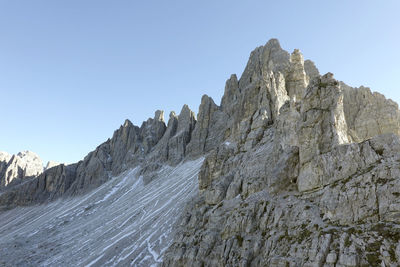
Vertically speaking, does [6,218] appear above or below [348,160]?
below

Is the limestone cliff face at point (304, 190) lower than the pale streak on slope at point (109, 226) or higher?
higher

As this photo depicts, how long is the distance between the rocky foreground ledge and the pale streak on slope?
14973 millimetres

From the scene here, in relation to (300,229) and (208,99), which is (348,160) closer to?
(300,229)

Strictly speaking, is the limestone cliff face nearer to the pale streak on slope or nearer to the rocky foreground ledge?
the rocky foreground ledge

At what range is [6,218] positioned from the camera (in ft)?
497

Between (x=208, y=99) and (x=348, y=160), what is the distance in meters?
96.6

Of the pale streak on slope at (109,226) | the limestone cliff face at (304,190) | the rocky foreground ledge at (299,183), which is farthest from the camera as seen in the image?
the pale streak on slope at (109,226)

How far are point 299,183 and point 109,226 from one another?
70.6 metres

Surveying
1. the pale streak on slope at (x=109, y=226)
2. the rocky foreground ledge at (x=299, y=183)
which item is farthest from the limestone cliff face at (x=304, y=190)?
the pale streak on slope at (x=109, y=226)

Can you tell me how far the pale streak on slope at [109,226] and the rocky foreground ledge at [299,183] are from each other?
49.1 feet

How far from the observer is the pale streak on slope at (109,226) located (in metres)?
65.6

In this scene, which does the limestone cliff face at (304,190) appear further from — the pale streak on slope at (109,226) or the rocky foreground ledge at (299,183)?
the pale streak on slope at (109,226)

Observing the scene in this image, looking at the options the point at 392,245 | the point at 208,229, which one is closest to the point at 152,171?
the point at 208,229

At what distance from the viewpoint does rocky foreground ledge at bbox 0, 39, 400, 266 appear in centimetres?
2636
